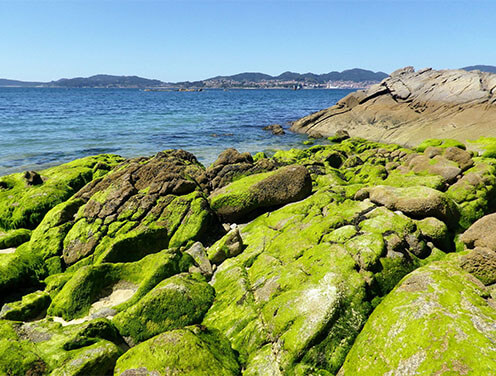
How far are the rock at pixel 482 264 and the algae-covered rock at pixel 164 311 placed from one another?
735cm

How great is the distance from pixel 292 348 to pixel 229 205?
876 cm

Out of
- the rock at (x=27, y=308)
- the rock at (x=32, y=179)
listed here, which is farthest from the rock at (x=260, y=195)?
the rock at (x=32, y=179)

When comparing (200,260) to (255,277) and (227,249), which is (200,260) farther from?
(255,277)

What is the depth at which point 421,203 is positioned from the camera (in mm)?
10875

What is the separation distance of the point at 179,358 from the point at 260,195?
920 cm

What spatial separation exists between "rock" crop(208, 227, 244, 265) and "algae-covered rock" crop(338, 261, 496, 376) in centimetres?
567

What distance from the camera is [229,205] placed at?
15.1 metres

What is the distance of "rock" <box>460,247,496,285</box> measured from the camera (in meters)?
8.02

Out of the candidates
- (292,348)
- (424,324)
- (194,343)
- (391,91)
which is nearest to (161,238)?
(194,343)

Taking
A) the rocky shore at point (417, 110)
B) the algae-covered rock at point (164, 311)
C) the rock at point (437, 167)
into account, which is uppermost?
the rocky shore at point (417, 110)

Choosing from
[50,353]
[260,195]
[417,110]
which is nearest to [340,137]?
[417,110]

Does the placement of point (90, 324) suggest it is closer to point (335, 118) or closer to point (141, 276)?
point (141, 276)

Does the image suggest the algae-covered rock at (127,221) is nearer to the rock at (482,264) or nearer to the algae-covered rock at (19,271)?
the algae-covered rock at (19,271)

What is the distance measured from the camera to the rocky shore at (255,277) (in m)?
6.74
